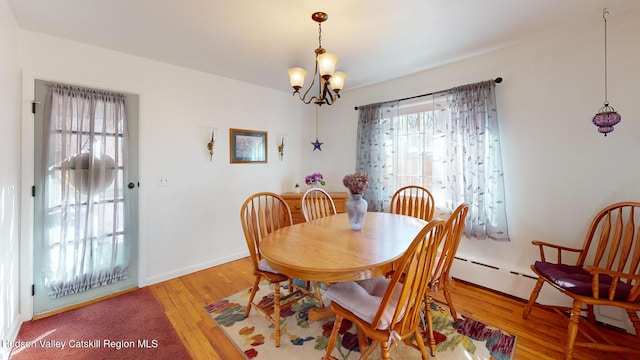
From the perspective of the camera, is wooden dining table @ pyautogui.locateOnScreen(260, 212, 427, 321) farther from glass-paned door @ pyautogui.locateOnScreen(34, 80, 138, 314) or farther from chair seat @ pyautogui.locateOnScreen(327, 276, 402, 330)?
glass-paned door @ pyautogui.locateOnScreen(34, 80, 138, 314)

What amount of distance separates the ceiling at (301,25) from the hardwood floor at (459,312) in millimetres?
2396

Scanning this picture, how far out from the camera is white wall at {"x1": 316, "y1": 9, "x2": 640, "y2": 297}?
6.40 feet

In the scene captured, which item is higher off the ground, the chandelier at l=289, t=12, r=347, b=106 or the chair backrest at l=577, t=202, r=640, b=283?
the chandelier at l=289, t=12, r=347, b=106

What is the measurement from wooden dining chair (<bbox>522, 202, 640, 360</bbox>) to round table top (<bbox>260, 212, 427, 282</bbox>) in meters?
1.01

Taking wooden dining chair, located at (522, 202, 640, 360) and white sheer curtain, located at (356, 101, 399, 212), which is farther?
white sheer curtain, located at (356, 101, 399, 212)

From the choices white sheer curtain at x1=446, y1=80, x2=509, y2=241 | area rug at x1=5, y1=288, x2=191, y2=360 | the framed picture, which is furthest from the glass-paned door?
white sheer curtain at x1=446, y1=80, x2=509, y2=241

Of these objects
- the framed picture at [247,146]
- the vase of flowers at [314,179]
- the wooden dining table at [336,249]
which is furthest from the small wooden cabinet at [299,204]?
the wooden dining table at [336,249]

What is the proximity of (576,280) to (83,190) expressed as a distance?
4.04m

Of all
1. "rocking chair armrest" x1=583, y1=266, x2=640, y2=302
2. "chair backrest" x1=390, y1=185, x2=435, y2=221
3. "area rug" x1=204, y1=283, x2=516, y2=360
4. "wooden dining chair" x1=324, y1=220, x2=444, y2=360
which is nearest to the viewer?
"wooden dining chair" x1=324, y1=220, x2=444, y2=360

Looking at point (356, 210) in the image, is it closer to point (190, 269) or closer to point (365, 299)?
point (365, 299)

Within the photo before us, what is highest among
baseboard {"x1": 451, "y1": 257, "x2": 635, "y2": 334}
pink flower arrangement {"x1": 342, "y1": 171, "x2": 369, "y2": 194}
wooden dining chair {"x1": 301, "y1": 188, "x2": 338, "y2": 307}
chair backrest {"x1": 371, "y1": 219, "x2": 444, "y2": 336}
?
pink flower arrangement {"x1": 342, "y1": 171, "x2": 369, "y2": 194}

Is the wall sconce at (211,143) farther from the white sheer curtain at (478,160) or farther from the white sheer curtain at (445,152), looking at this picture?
the white sheer curtain at (478,160)

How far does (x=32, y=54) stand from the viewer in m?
2.11

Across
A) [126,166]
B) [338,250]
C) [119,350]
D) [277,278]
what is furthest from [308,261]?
[126,166]
